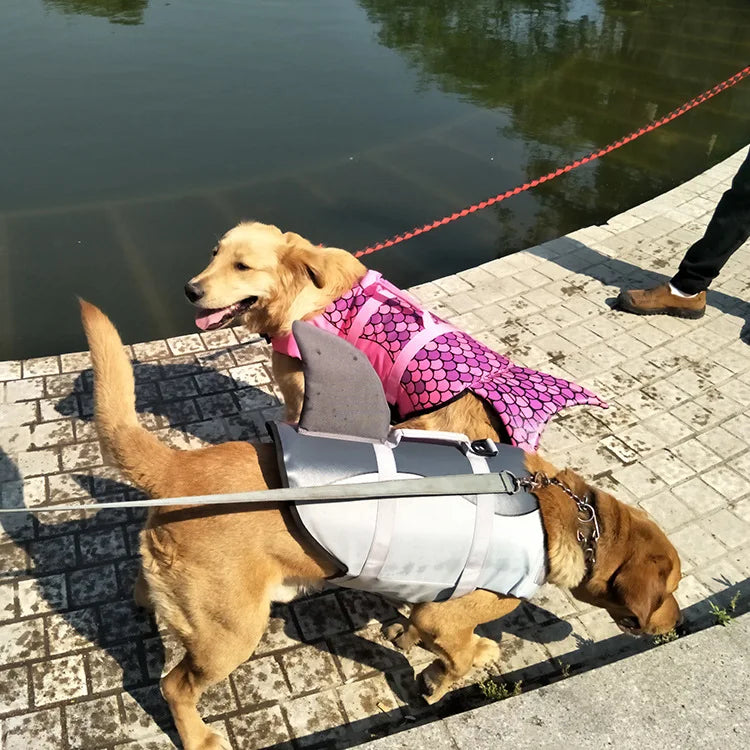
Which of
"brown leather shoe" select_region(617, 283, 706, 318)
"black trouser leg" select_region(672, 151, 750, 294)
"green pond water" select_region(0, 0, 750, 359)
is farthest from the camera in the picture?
"green pond water" select_region(0, 0, 750, 359)

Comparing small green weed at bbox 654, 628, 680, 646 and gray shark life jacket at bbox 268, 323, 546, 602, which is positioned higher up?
gray shark life jacket at bbox 268, 323, 546, 602

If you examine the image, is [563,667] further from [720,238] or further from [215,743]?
[720,238]

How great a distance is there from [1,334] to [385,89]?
688cm

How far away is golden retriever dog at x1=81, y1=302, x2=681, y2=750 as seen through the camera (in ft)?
8.52

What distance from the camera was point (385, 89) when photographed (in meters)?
10.4

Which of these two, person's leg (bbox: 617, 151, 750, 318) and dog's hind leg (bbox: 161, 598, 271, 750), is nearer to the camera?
dog's hind leg (bbox: 161, 598, 271, 750)

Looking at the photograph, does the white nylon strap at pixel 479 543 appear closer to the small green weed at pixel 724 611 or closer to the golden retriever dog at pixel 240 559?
the golden retriever dog at pixel 240 559

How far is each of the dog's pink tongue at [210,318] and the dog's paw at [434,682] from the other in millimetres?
2119

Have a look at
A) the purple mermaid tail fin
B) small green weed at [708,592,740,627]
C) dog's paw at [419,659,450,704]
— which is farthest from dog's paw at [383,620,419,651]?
small green weed at [708,592,740,627]

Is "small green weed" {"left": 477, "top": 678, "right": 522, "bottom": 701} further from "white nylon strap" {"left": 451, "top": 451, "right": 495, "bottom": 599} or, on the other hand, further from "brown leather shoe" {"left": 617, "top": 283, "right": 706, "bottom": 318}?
"brown leather shoe" {"left": 617, "top": 283, "right": 706, "bottom": 318}

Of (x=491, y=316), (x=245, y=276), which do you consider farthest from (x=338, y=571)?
(x=491, y=316)

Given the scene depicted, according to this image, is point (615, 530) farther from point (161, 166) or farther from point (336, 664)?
point (161, 166)

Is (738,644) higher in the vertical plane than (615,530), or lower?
lower

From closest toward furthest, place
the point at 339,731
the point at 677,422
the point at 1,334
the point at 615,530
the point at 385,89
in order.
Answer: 1. the point at 615,530
2. the point at 339,731
3. the point at 677,422
4. the point at 1,334
5. the point at 385,89
